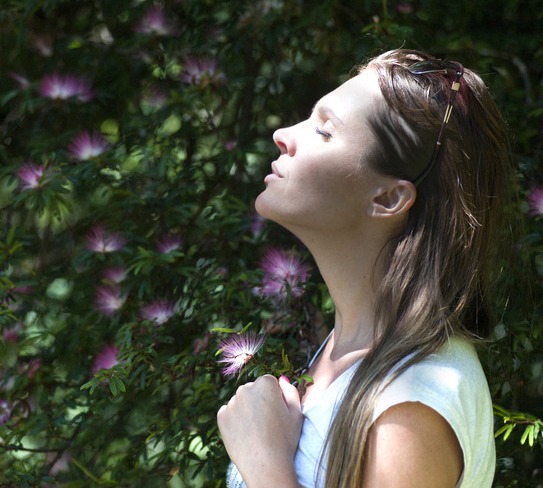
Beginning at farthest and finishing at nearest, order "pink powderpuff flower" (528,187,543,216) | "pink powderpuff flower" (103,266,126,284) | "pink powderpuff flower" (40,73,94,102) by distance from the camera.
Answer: "pink powderpuff flower" (40,73,94,102), "pink powderpuff flower" (103,266,126,284), "pink powderpuff flower" (528,187,543,216)

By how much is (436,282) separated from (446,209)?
0.11m

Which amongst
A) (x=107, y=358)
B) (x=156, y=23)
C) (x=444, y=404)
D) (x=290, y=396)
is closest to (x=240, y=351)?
(x=290, y=396)

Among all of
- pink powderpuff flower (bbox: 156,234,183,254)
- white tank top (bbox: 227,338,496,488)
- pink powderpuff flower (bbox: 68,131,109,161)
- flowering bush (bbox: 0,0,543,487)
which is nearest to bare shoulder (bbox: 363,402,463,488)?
white tank top (bbox: 227,338,496,488)

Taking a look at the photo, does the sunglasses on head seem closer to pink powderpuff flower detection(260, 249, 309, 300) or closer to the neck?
the neck

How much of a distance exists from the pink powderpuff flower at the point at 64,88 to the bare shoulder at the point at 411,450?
5.21 ft

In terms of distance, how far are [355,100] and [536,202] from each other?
30.5 inches

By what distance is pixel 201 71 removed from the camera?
2.40m

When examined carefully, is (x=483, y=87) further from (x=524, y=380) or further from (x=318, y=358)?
(x=524, y=380)

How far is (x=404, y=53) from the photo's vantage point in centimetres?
152

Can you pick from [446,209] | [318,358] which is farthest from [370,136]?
[318,358]

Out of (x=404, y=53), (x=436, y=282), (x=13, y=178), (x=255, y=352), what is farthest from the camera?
(x=13, y=178)

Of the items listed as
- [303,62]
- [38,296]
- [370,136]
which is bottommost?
[38,296]

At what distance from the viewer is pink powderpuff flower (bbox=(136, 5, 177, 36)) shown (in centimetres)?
246

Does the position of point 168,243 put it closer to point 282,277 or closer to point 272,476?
point 282,277
